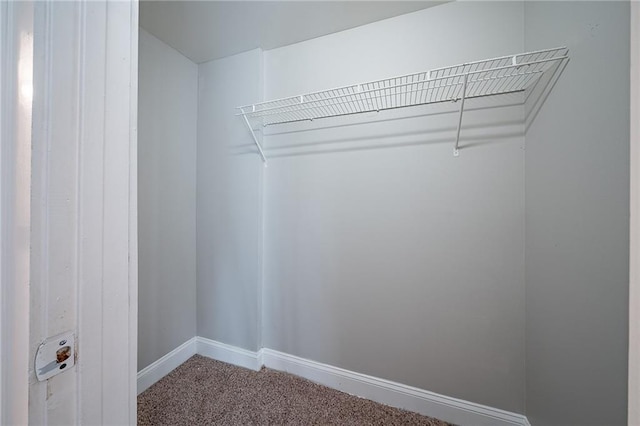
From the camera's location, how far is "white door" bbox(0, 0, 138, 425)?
36 centimetres

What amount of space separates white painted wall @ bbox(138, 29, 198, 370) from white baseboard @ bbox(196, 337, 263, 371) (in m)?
0.13

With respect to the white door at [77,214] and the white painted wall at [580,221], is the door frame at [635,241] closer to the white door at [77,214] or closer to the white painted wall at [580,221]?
the white painted wall at [580,221]

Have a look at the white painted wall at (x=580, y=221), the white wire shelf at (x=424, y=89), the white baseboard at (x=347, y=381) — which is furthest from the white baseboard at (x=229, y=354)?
the white painted wall at (x=580, y=221)

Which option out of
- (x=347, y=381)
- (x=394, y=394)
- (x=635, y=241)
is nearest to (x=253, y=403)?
(x=347, y=381)

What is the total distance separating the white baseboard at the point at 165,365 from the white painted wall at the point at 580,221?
6.79 feet

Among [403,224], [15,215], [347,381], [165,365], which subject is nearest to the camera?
[15,215]

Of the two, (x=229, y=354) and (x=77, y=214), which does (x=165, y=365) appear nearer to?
(x=229, y=354)

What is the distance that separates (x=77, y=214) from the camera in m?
0.40

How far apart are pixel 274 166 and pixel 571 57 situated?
1.47 m

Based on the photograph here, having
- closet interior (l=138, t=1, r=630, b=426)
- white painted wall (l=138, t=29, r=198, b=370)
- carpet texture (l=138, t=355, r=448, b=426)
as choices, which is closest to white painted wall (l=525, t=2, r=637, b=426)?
closet interior (l=138, t=1, r=630, b=426)

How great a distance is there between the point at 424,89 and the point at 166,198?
67.5 inches

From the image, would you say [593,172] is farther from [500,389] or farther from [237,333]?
[237,333]

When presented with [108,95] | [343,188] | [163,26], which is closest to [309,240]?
[343,188]

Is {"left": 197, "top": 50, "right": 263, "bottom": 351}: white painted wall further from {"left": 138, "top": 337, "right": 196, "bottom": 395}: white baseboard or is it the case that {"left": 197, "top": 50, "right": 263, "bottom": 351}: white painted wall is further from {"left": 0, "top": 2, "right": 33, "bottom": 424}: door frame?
{"left": 0, "top": 2, "right": 33, "bottom": 424}: door frame
